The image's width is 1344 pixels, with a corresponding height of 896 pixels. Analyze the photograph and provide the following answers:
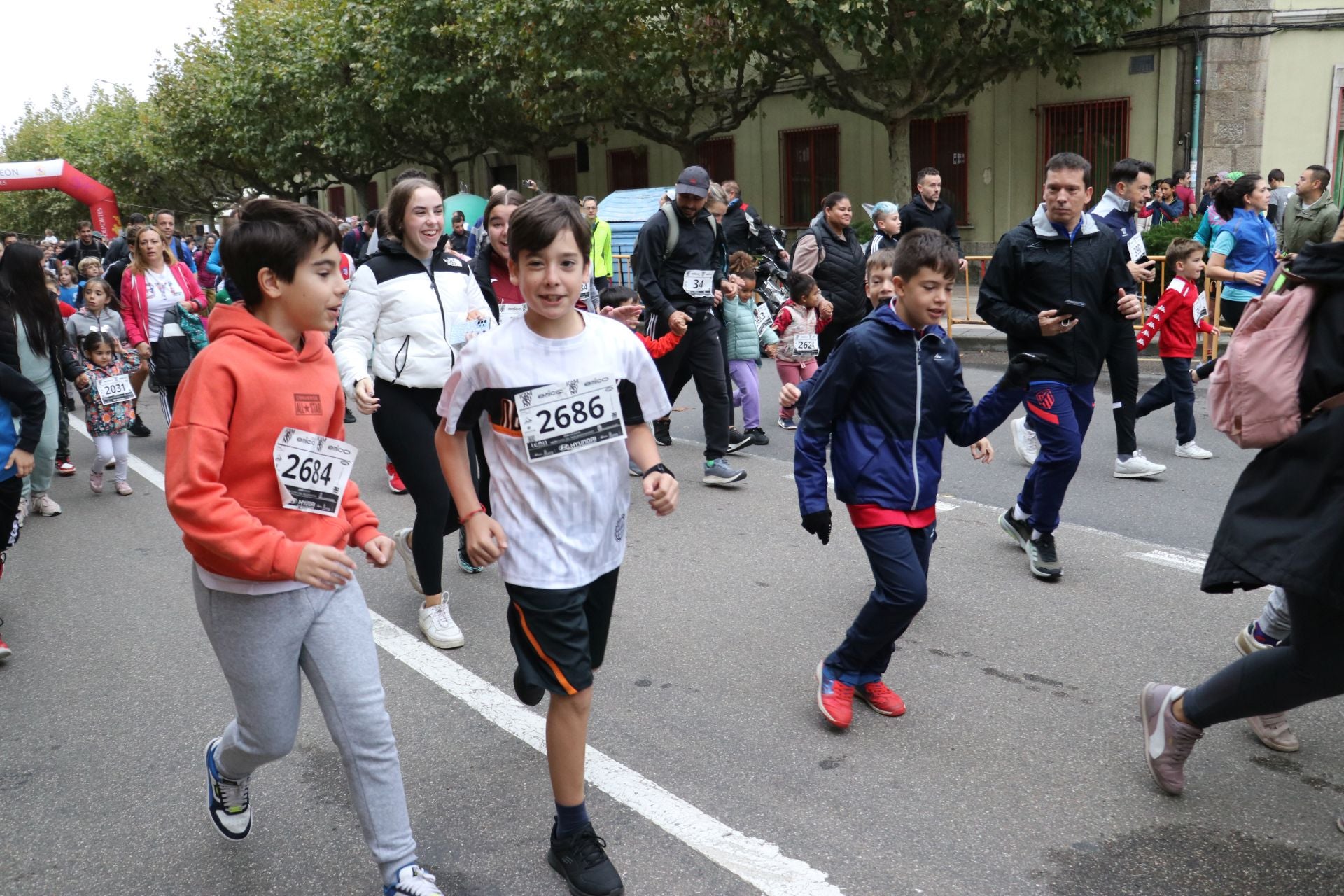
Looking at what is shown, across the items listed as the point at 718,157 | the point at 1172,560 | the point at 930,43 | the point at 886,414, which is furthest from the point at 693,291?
the point at 718,157

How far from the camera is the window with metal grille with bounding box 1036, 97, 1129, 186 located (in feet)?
66.2

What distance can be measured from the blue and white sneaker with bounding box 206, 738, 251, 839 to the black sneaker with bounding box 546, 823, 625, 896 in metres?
0.88

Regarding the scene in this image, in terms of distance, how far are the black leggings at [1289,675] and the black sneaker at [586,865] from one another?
1619mm

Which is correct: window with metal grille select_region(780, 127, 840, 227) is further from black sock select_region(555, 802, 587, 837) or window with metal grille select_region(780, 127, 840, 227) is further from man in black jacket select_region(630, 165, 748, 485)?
black sock select_region(555, 802, 587, 837)

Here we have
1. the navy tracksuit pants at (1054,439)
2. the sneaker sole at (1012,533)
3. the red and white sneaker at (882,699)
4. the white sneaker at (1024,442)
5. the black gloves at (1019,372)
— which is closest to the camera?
the black gloves at (1019,372)

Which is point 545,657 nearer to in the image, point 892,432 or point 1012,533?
point 892,432

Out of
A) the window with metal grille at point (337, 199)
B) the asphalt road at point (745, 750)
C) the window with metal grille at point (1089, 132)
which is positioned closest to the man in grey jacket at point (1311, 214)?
the asphalt road at point (745, 750)

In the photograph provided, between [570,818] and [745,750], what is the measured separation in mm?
904

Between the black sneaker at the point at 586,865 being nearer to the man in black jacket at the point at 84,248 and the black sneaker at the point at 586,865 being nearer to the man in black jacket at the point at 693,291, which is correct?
the man in black jacket at the point at 693,291

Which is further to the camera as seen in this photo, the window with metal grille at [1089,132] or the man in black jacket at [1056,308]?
the window with metal grille at [1089,132]

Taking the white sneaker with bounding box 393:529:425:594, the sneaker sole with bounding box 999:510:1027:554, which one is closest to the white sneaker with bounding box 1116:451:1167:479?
the sneaker sole with bounding box 999:510:1027:554

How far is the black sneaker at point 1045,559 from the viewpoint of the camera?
5.38m

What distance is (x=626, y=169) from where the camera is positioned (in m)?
31.7

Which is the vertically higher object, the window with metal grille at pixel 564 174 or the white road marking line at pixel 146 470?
the window with metal grille at pixel 564 174
